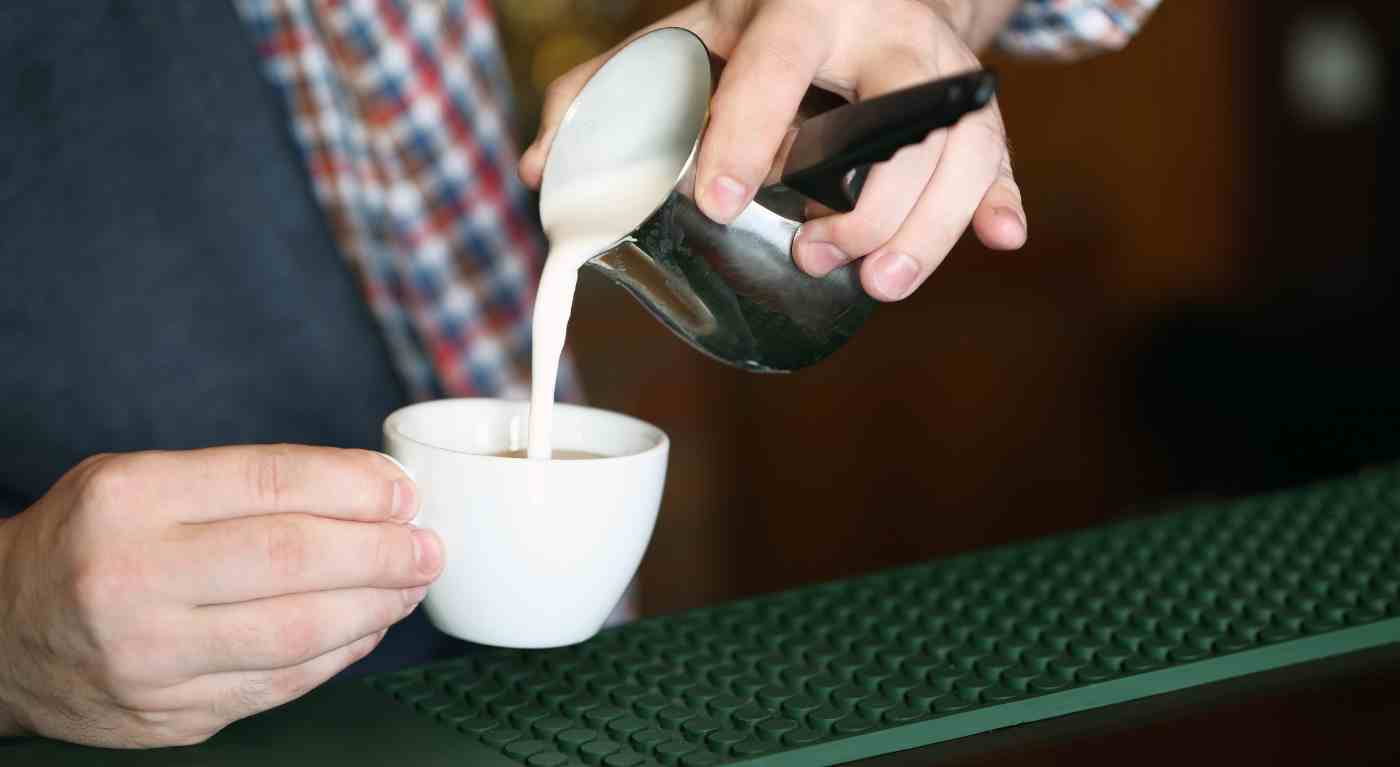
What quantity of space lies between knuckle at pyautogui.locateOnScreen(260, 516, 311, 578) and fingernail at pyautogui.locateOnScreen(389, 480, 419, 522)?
0.13 ft

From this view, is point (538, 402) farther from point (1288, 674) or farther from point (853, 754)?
point (1288, 674)

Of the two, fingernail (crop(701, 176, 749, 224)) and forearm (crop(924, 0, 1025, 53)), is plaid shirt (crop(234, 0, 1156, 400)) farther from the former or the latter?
fingernail (crop(701, 176, 749, 224))

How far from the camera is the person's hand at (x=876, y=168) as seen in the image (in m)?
0.63

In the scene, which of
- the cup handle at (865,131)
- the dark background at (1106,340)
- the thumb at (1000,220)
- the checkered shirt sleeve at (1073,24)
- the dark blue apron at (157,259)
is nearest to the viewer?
the cup handle at (865,131)

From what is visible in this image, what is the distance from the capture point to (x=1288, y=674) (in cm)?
63

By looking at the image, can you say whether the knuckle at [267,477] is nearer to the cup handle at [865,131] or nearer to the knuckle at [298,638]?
the knuckle at [298,638]

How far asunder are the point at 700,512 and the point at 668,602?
0.58 ft

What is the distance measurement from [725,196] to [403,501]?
0.63 ft

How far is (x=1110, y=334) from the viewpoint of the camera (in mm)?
2799

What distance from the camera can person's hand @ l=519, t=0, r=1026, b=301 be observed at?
0.63 m

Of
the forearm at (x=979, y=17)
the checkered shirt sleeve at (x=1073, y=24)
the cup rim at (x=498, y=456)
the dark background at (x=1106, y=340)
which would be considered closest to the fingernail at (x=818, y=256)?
the cup rim at (x=498, y=456)

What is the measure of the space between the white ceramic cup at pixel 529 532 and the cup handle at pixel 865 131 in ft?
0.47

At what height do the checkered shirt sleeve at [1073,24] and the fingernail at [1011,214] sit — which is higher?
the checkered shirt sleeve at [1073,24]

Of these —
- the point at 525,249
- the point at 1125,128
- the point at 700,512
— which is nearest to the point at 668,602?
the point at 700,512
